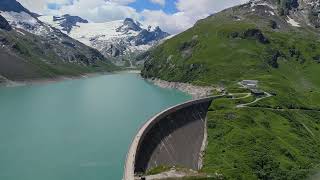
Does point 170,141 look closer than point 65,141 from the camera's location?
Yes

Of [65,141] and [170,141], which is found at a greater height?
[170,141]

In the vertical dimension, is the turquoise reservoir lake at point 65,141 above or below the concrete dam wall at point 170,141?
below

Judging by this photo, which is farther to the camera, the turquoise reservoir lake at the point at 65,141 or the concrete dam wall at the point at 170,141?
the turquoise reservoir lake at the point at 65,141

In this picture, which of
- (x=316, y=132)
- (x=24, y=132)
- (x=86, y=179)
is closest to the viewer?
(x=86, y=179)

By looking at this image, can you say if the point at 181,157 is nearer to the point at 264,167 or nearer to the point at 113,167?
the point at 113,167

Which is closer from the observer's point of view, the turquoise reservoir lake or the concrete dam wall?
the concrete dam wall

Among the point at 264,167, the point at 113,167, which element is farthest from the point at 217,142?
the point at 113,167

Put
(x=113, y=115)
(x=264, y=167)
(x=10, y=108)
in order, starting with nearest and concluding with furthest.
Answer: (x=264, y=167), (x=113, y=115), (x=10, y=108)

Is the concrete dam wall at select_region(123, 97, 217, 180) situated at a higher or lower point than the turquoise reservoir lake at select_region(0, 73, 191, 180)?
higher
